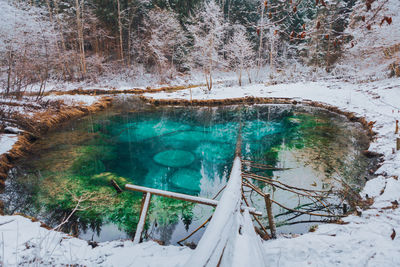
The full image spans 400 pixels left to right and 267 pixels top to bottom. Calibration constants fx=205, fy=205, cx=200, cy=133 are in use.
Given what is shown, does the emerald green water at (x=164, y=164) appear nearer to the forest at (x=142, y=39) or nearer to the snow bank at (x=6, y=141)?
the snow bank at (x=6, y=141)

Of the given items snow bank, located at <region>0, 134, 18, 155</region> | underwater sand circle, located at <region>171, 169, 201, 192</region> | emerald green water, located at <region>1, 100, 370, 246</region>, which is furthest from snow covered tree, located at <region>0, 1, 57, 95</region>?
underwater sand circle, located at <region>171, 169, 201, 192</region>

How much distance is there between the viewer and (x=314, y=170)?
19.3 ft

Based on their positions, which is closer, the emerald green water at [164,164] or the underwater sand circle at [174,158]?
the emerald green water at [164,164]

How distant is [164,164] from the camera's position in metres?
6.81

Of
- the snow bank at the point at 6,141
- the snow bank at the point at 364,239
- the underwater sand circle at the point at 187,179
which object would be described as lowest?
the underwater sand circle at the point at 187,179

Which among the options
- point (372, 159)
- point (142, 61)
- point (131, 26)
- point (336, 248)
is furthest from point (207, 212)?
point (131, 26)

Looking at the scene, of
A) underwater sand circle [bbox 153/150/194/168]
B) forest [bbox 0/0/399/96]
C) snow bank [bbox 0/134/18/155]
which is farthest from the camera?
forest [bbox 0/0/399/96]

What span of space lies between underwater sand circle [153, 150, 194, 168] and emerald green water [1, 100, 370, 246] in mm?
36

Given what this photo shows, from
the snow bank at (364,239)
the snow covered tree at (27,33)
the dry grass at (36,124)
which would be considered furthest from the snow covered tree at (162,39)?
the snow bank at (364,239)

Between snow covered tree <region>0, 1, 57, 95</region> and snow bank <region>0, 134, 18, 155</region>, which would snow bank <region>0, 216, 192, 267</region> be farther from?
snow covered tree <region>0, 1, 57, 95</region>

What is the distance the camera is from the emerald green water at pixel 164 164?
4.22 metres

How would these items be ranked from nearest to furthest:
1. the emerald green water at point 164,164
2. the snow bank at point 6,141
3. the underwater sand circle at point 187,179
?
the emerald green water at point 164,164, the underwater sand circle at point 187,179, the snow bank at point 6,141

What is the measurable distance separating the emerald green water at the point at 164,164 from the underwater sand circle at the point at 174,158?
0.04m

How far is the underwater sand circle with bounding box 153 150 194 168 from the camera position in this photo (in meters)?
6.86
